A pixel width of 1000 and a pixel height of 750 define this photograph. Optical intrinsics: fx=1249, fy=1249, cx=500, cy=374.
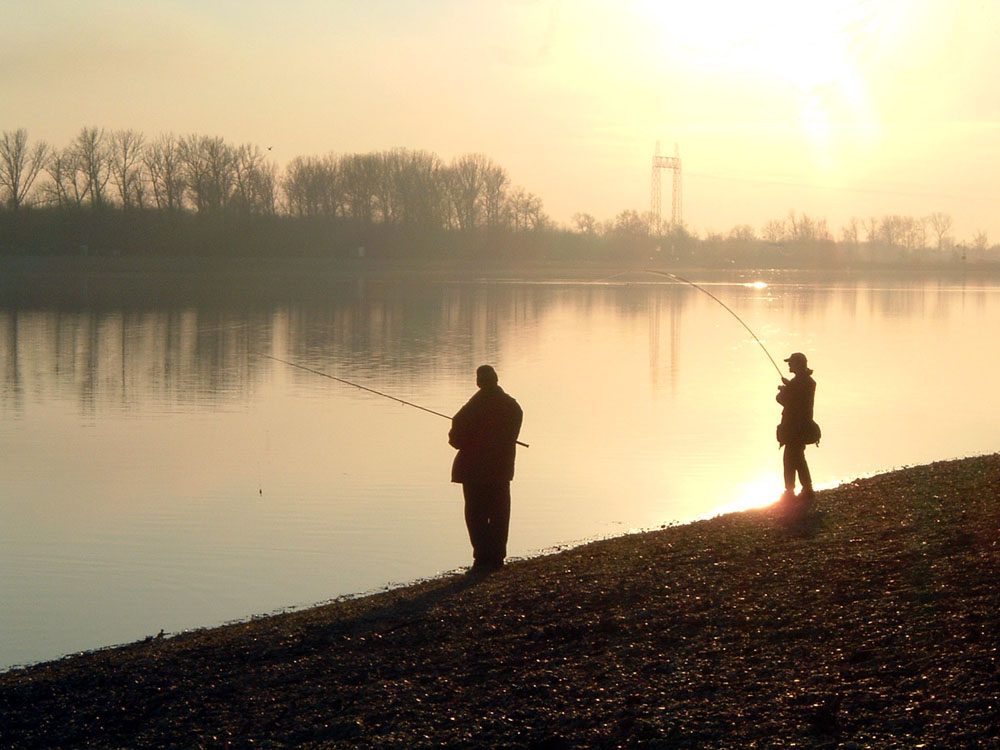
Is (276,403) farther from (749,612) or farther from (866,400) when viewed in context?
(749,612)

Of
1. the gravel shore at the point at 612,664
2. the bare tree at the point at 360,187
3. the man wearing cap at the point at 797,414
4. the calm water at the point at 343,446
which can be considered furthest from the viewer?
the bare tree at the point at 360,187

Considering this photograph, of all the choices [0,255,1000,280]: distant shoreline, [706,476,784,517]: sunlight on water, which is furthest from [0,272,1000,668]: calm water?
[0,255,1000,280]: distant shoreline

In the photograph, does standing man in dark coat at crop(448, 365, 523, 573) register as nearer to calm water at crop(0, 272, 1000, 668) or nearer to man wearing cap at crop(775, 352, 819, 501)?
calm water at crop(0, 272, 1000, 668)

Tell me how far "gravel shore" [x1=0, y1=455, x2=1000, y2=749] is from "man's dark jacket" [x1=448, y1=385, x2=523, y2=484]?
869 millimetres

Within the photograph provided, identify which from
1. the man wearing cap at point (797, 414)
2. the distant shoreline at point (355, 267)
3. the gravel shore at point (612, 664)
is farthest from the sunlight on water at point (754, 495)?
the distant shoreline at point (355, 267)

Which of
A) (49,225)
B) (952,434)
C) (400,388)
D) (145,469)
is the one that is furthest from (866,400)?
(49,225)


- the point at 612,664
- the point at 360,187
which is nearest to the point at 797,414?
the point at 612,664

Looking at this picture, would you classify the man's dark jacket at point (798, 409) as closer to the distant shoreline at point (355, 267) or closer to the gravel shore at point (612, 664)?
the gravel shore at point (612, 664)

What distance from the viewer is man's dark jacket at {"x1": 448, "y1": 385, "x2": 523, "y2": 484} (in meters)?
9.88

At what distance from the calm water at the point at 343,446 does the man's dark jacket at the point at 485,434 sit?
2.04 m

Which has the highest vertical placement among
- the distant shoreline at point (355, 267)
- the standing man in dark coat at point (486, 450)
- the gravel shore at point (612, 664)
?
the distant shoreline at point (355, 267)

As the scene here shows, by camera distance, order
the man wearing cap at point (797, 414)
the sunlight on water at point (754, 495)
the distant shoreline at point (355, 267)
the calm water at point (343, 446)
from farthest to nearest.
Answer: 1. the distant shoreline at point (355, 267)
2. the sunlight on water at point (754, 495)
3. the man wearing cap at point (797, 414)
4. the calm water at point (343, 446)

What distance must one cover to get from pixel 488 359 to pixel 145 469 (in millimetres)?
17261

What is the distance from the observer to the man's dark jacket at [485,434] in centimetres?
988
